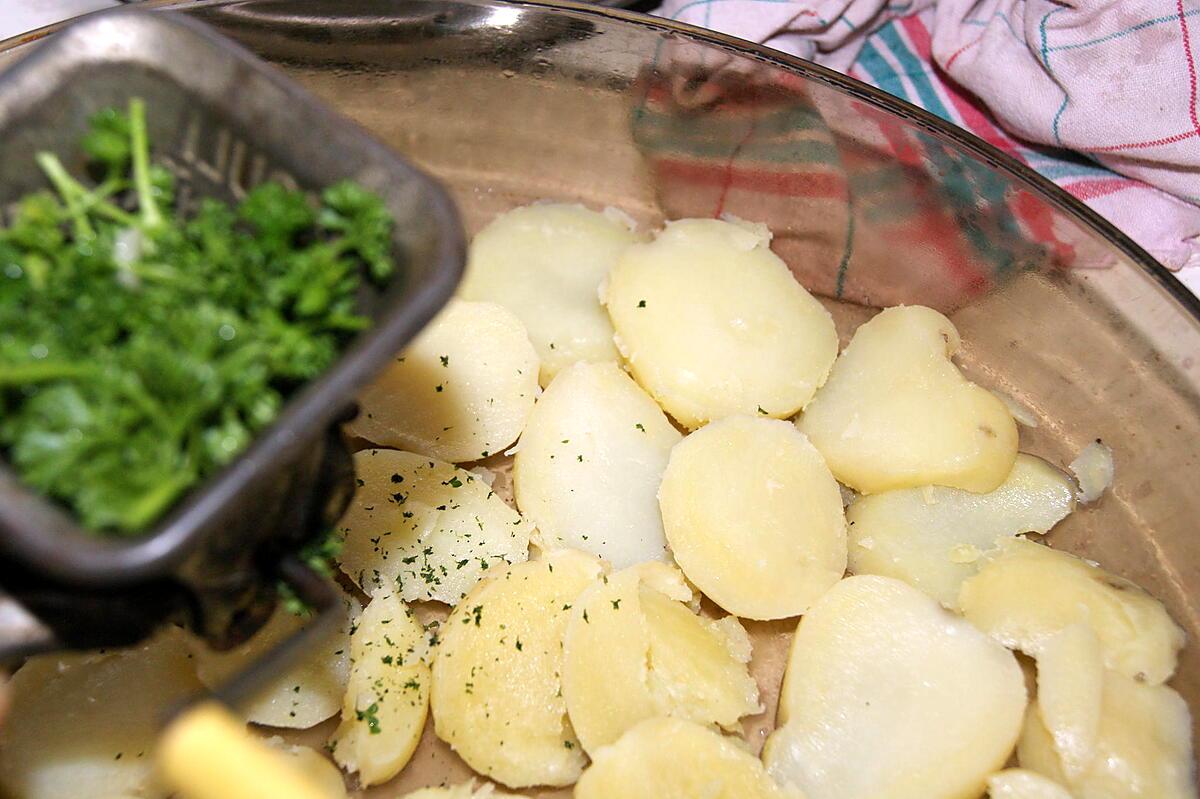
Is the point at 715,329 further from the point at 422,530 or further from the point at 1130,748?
the point at 1130,748

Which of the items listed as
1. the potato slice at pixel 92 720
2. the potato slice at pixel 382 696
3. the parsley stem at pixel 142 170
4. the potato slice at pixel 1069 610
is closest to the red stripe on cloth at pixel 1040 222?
the potato slice at pixel 1069 610

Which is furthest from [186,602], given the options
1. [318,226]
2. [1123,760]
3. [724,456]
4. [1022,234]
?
[1022,234]

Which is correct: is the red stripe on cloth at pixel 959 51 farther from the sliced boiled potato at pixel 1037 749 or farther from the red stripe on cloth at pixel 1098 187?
the sliced boiled potato at pixel 1037 749

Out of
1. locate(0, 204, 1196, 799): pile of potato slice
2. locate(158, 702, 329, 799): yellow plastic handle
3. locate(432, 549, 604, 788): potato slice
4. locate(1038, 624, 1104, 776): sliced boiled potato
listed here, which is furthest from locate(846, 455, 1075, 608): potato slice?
locate(158, 702, 329, 799): yellow plastic handle

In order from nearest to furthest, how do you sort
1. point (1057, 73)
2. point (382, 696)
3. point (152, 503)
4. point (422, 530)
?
1. point (152, 503)
2. point (382, 696)
3. point (422, 530)
4. point (1057, 73)

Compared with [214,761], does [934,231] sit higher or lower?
lower

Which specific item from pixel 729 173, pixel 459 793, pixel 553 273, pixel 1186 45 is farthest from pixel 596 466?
pixel 1186 45

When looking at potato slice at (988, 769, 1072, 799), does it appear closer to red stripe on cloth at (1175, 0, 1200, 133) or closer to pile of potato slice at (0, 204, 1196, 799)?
pile of potato slice at (0, 204, 1196, 799)

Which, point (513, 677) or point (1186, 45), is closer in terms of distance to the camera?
point (513, 677)

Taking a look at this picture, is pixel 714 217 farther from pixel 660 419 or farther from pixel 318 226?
pixel 318 226
